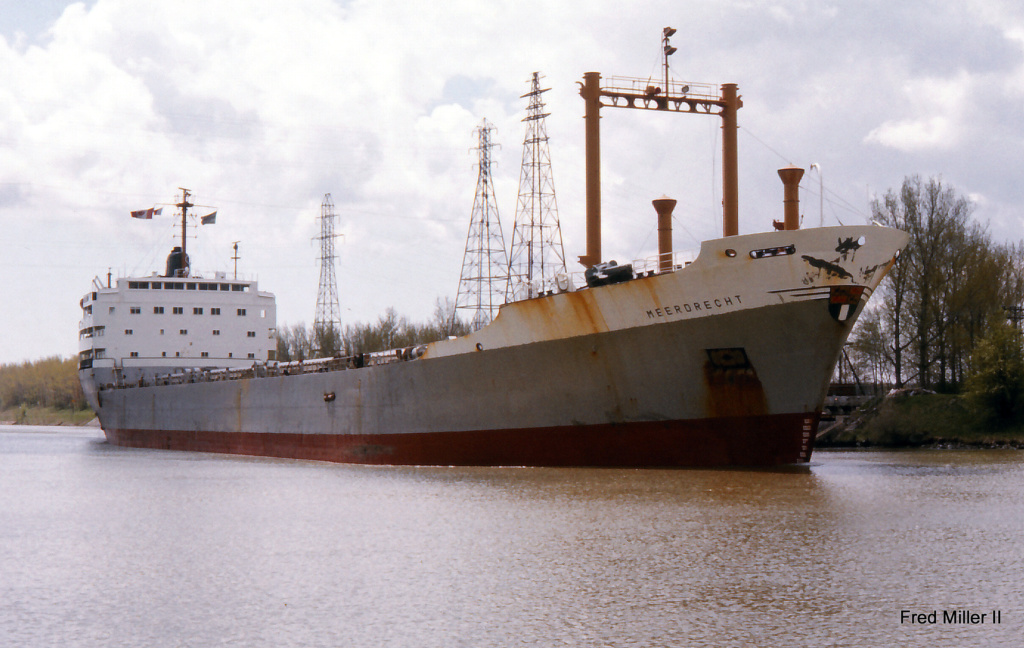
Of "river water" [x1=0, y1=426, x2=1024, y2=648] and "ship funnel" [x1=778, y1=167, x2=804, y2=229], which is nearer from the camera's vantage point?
"river water" [x1=0, y1=426, x2=1024, y2=648]

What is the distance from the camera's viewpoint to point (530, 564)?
8500 mm

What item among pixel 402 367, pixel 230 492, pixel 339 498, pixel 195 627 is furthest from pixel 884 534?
pixel 402 367

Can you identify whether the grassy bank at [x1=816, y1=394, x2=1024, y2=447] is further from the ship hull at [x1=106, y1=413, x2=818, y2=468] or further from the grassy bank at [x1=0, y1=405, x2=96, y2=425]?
the grassy bank at [x1=0, y1=405, x2=96, y2=425]

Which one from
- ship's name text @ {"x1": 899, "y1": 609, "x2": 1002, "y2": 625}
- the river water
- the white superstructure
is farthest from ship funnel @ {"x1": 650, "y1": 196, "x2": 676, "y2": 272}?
the white superstructure

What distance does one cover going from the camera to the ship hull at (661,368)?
15086mm

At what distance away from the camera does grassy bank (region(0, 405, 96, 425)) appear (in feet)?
242

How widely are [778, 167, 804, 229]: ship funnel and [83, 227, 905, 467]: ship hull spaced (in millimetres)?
2478

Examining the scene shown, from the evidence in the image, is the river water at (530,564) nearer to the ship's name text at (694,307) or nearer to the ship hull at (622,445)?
the ship hull at (622,445)

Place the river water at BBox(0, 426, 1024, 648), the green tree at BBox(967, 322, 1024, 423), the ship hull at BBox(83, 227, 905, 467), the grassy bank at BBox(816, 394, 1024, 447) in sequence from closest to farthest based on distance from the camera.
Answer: the river water at BBox(0, 426, 1024, 648)
the ship hull at BBox(83, 227, 905, 467)
the grassy bank at BBox(816, 394, 1024, 447)
the green tree at BBox(967, 322, 1024, 423)

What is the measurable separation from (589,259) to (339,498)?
25.0ft

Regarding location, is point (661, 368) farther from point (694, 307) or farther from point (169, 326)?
point (169, 326)

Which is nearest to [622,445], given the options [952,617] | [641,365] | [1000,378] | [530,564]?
[641,365]

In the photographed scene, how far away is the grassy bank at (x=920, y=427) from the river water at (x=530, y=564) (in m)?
14.9

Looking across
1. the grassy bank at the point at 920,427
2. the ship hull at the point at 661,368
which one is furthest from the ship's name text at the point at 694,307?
the grassy bank at the point at 920,427
